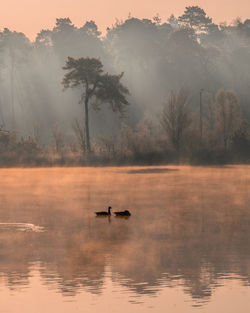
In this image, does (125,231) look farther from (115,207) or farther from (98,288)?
(98,288)

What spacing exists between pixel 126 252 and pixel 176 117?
184 ft

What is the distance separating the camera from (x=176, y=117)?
76.2 meters

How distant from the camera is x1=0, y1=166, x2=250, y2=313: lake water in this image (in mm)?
14797

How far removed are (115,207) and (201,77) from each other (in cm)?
12402

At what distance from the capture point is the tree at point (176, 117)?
248 ft

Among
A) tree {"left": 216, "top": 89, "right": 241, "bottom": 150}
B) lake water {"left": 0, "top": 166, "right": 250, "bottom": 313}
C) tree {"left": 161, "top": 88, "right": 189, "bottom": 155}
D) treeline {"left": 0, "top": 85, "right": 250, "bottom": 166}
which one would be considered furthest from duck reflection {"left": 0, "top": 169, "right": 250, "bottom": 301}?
tree {"left": 216, "top": 89, "right": 241, "bottom": 150}

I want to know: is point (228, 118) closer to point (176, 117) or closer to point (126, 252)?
point (176, 117)

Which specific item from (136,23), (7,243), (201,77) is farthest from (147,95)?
(7,243)

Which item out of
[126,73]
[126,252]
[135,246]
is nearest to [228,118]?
[135,246]

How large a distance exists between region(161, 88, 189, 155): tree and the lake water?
117 feet

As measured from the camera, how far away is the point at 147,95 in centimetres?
14988

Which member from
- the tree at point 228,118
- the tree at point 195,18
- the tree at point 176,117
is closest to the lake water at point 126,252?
the tree at point 176,117

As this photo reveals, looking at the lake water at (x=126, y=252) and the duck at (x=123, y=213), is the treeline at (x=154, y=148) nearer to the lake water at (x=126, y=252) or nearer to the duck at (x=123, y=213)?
the lake water at (x=126, y=252)

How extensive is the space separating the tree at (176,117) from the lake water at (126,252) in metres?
35.8
